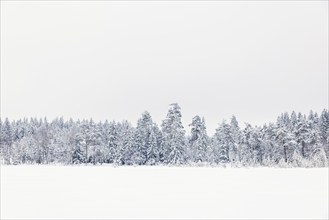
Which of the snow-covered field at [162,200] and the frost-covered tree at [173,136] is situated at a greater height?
the frost-covered tree at [173,136]

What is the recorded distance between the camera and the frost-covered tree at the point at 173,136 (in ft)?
179

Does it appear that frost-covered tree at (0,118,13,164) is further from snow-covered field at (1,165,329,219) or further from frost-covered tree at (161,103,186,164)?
snow-covered field at (1,165,329,219)

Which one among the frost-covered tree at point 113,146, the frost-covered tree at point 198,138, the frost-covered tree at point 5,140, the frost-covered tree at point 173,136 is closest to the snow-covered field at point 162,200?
the frost-covered tree at point 173,136

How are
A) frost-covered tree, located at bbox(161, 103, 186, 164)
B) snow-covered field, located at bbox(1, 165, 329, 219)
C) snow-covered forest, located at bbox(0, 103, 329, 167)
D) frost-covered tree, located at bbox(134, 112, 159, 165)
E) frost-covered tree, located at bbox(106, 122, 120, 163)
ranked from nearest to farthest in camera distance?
snow-covered field, located at bbox(1, 165, 329, 219) → frost-covered tree, located at bbox(161, 103, 186, 164) → snow-covered forest, located at bbox(0, 103, 329, 167) → frost-covered tree, located at bbox(134, 112, 159, 165) → frost-covered tree, located at bbox(106, 122, 120, 163)

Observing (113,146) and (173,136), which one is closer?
(173,136)

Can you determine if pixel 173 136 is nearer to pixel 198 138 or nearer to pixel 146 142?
pixel 198 138

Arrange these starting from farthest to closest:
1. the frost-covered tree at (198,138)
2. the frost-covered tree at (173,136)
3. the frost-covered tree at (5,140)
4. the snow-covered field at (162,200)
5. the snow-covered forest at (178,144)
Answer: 1. the frost-covered tree at (5,140)
2. the frost-covered tree at (198,138)
3. the snow-covered forest at (178,144)
4. the frost-covered tree at (173,136)
5. the snow-covered field at (162,200)

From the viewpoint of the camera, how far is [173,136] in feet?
182

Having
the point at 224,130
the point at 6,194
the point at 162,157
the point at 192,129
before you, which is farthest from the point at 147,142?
the point at 6,194

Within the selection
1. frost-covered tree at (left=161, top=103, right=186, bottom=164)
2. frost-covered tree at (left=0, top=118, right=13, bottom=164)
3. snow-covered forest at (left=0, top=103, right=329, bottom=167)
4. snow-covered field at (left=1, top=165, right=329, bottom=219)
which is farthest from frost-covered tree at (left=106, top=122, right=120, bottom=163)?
snow-covered field at (left=1, top=165, right=329, bottom=219)

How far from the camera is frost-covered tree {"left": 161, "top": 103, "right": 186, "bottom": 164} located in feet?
179

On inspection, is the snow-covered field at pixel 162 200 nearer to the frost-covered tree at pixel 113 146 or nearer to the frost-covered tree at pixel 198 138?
the frost-covered tree at pixel 198 138

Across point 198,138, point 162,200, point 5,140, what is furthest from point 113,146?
point 162,200

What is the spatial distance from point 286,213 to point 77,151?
6737cm
